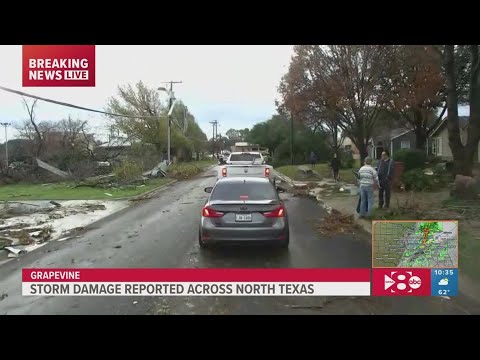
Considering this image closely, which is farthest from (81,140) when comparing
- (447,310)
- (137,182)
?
(447,310)

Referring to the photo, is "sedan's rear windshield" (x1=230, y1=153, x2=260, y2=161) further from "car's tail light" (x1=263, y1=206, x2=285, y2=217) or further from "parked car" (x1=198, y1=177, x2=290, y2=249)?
"car's tail light" (x1=263, y1=206, x2=285, y2=217)

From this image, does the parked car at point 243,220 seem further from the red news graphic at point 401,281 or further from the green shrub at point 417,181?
the green shrub at point 417,181

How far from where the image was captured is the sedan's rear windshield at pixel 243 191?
25.0 ft

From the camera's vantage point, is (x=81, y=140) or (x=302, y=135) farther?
(x=302, y=135)

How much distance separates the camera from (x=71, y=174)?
27.5 m

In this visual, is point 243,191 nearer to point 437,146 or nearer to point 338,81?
point 338,81

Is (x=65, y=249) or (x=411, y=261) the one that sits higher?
(x=411, y=261)

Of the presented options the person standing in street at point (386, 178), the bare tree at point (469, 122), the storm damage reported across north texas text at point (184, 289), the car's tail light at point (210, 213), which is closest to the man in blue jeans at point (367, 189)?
the person standing in street at point (386, 178)

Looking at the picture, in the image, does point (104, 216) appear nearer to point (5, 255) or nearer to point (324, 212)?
point (5, 255)

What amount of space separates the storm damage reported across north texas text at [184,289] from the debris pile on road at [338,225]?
5182 millimetres

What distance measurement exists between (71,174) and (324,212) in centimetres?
1907

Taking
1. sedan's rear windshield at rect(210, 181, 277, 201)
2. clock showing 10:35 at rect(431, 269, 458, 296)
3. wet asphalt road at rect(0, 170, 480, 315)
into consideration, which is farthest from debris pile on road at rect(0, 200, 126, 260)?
clock showing 10:35 at rect(431, 269, 458, 296)

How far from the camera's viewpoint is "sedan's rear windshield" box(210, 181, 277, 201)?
763 cm

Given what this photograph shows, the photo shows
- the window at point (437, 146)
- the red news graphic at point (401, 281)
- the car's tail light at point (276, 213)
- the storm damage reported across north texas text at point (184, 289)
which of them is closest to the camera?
the red news graphic at point (401, 281)
